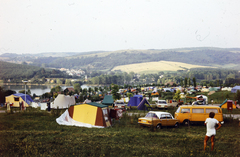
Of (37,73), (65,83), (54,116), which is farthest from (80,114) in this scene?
(37,73)

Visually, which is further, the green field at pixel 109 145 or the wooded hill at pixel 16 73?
the wooded hill at pixel 16 73

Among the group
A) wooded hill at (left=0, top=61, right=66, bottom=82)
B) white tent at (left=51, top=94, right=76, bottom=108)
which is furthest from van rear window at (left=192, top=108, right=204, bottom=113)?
wooded hill at (left=0, top=61, right=66, bottom=82)

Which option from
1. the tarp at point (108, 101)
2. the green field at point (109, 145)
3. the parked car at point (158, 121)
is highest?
the green field at point (109, 145)

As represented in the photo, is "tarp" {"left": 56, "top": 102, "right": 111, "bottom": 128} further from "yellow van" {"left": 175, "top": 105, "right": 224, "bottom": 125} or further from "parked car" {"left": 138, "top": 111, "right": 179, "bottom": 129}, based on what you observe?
"yellow van" {"left": 175, "top": 105, "right": 224, "bottom": 125}

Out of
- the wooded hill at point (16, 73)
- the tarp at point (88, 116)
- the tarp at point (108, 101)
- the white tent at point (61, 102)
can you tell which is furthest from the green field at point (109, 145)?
the wooded hill at point (16, 73)

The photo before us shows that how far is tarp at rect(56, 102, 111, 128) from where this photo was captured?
12430 millimetres

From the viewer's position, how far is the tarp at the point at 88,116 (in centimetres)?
1243

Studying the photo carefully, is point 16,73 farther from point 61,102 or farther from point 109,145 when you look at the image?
point 109,145

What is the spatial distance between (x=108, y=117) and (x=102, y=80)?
166m

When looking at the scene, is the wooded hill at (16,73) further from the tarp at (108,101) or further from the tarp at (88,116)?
the tarp at (88,116)

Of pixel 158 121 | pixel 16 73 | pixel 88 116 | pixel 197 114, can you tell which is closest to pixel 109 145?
pixel 158 121

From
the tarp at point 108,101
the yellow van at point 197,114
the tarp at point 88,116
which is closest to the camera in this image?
the tarp at point 88,116

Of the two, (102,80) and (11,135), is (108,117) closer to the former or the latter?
(11,135)

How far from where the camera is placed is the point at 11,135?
28.8ft
